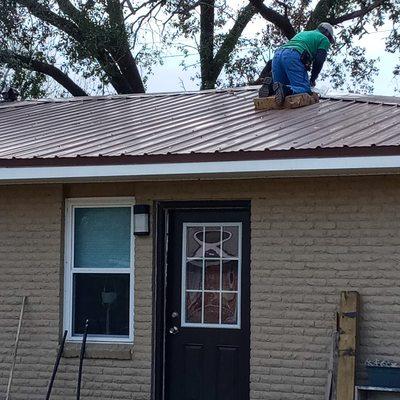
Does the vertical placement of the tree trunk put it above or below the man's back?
above

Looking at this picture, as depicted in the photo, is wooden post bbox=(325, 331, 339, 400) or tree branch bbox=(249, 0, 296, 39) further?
tree branch bbox=(249, 0, 296, 39)

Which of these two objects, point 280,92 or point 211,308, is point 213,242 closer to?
point 211,308

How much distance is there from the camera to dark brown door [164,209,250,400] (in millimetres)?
9570

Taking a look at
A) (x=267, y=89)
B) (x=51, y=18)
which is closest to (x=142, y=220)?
(x=267, y=89)

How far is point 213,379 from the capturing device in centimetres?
964

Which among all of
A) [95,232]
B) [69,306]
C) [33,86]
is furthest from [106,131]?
[33,86]

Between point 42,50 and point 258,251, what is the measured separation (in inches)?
697

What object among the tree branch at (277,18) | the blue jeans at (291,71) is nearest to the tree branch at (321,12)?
the tree branch at (277,18)

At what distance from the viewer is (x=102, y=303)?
33.6ft

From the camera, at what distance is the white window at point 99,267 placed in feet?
33.2

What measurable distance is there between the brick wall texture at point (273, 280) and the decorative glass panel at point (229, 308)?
410 mm

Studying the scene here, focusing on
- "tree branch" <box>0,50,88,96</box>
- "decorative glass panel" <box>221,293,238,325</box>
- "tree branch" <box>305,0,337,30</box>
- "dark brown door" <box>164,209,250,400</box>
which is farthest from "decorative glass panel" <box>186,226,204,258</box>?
"tree branch" <box>305,0,337,30</box>

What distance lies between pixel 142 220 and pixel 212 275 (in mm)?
913

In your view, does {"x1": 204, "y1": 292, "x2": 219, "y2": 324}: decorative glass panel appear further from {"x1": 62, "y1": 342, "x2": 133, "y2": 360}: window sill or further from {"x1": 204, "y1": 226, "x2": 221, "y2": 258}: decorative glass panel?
{"x1": 62, "y1": 342, "x2": 133, "y2": 360}: window sill
